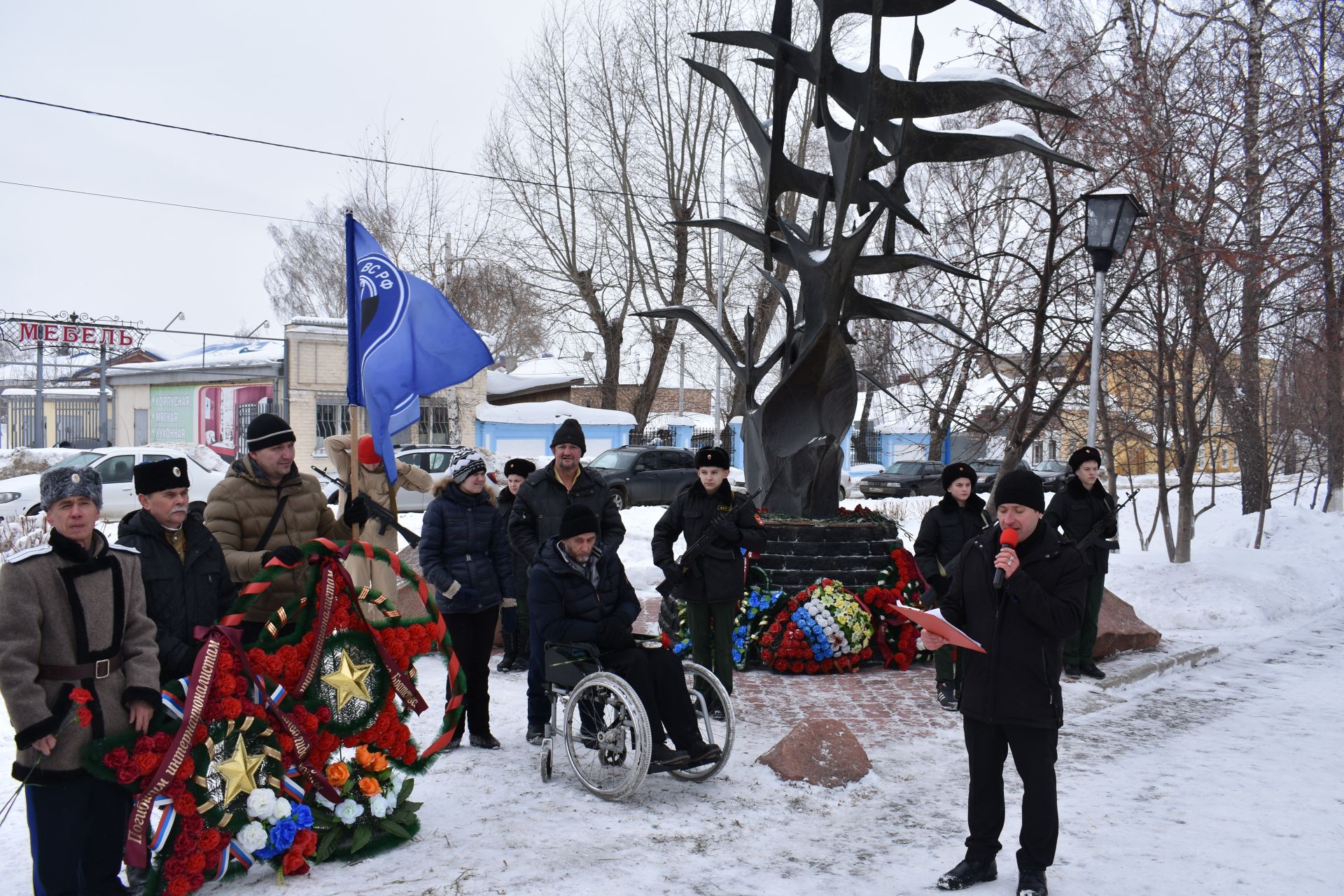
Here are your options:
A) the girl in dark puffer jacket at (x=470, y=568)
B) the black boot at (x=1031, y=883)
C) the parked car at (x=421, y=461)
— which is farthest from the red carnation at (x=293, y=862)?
the parked car at (x=421, y=461)

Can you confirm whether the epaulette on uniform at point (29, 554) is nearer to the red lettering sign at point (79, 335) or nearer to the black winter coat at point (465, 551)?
the black winter coat at point (465, 551)

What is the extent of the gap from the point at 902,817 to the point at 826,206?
624 centimetres

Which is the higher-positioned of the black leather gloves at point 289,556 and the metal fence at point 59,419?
the metal fence at point 59,419

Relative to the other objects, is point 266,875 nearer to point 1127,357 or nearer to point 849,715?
point 849,715

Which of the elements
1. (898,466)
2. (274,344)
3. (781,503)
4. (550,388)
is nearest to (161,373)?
(274,344)

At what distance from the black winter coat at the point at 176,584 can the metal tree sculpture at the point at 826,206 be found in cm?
601

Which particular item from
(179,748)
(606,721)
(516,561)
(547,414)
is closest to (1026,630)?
(606,721)

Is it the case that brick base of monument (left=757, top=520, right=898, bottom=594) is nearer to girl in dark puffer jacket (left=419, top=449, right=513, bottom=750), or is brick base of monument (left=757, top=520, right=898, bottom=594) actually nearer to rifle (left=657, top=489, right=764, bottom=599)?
rifle (left=657, top=489, right=764, bottom=599)

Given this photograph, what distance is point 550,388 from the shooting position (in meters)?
38.4

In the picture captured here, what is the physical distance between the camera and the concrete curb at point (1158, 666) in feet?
26.0

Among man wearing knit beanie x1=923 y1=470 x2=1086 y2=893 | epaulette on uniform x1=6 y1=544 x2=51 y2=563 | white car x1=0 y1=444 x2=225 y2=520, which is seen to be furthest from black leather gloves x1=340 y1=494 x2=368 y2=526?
white car x1=0 y1=444 x2=225 y2=520

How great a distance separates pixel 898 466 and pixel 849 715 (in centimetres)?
2728

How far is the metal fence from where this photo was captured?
3145cm

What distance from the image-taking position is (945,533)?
23.6ft
